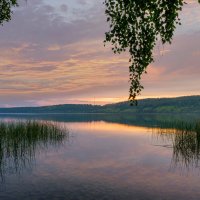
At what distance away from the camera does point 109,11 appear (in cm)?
1128

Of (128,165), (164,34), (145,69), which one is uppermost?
(164,34)

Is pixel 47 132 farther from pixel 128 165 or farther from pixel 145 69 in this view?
pixel 145 69

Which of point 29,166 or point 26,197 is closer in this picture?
point 26,197

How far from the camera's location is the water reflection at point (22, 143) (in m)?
18.6

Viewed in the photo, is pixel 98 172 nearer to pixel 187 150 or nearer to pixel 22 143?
pixel 187 150

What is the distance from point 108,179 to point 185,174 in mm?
4260

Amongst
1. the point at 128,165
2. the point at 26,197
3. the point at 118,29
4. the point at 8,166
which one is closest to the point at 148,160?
the point at 128,165

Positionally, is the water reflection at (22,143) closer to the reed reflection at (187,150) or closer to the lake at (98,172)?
the lake at (98,172)

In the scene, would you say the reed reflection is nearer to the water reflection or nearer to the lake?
the lake

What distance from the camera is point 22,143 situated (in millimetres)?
25500

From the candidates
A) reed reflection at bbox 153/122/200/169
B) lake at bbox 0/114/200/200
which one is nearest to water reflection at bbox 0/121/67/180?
lake at bbox 0/114/200/200

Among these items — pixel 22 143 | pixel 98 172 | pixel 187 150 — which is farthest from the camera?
pixel 22 143

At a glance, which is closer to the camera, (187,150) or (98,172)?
(98,172)

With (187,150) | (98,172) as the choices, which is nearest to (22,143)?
(98,172)
